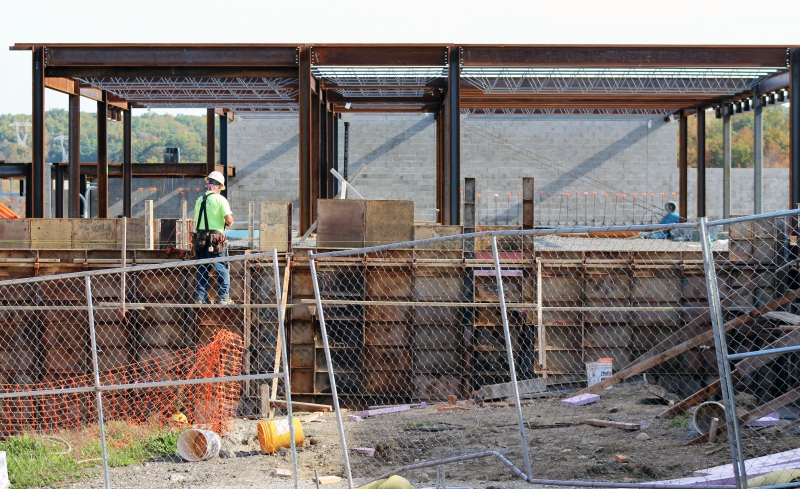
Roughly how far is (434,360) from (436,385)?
45cm

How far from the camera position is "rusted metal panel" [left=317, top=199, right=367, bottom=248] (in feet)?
48.9

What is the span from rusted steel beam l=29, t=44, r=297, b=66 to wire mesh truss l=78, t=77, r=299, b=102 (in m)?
1.07

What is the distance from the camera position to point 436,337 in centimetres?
1480

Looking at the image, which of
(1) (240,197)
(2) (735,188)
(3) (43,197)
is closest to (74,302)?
(3) (43,197)

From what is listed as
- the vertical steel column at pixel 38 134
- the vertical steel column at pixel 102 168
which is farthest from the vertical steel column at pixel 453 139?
the vertical steel column at pixel 102 168

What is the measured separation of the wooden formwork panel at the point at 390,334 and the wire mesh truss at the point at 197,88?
8076 mm

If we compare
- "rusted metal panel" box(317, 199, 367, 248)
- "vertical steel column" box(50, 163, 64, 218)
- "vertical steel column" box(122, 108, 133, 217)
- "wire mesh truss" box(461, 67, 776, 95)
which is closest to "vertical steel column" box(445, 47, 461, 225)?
"wire mesh truss" box(461, 67, 776, 95)

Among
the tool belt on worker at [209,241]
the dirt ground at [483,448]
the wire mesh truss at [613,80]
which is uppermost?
the wire mesh truss at [613,80]

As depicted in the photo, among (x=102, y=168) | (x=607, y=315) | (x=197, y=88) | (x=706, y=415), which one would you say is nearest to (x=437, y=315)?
(x=607, y=315)

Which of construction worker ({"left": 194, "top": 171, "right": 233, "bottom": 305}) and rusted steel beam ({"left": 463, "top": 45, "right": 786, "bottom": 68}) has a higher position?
rusted steel beam ({"left": 463, "top": 45, "right": 786, "bottom": 68})

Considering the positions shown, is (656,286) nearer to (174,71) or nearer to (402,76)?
(402,76)

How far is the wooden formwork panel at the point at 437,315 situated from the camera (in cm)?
1474

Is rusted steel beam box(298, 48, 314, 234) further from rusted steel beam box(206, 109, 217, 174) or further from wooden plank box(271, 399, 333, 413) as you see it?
rusted steel beam box(206, 109, 217, 174)

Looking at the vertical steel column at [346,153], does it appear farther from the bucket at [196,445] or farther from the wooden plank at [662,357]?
the bucket at [196,445]
